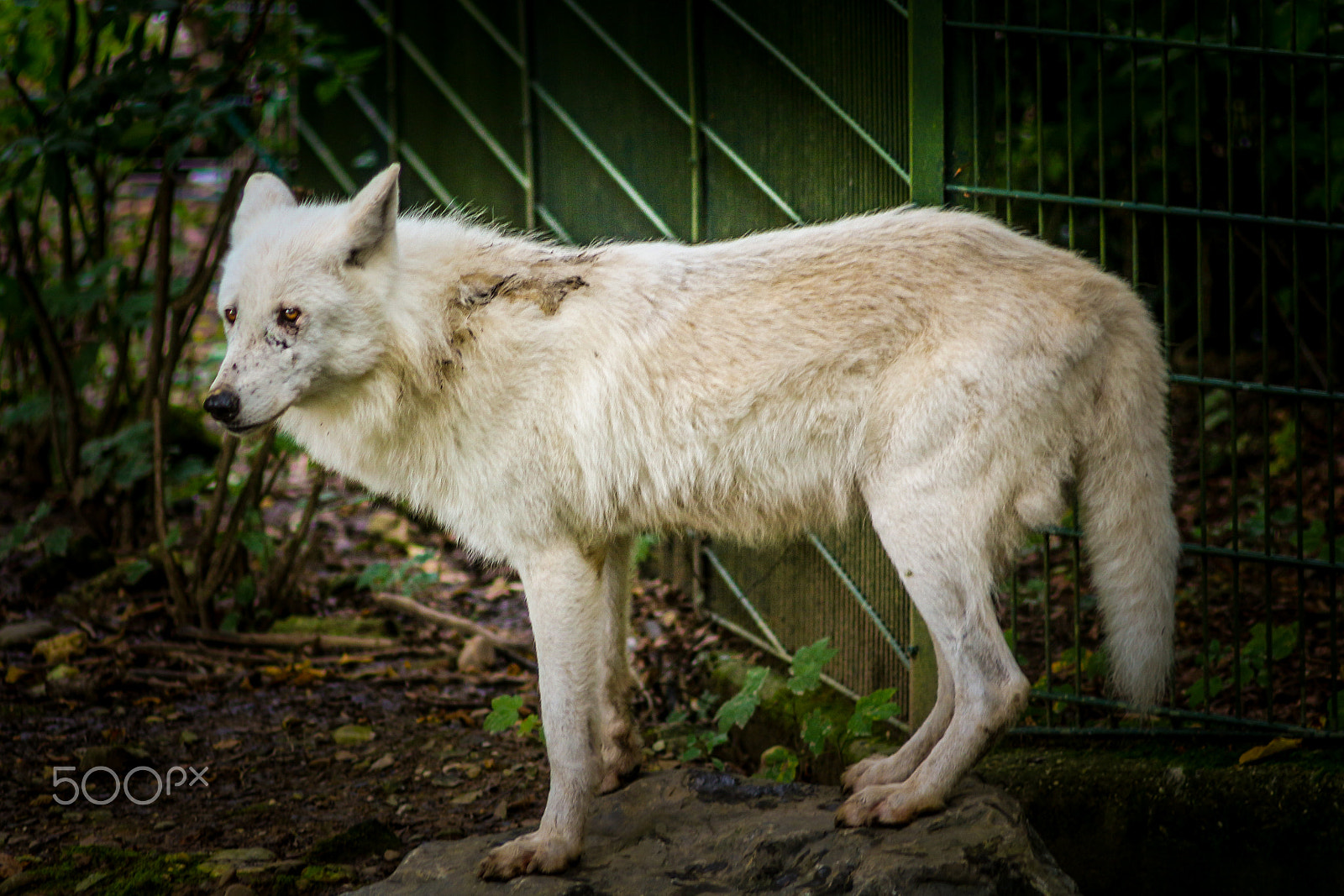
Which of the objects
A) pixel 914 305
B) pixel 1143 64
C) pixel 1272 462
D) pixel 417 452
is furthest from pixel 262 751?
pixel 1272 462

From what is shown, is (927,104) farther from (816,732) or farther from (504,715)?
(504,715)

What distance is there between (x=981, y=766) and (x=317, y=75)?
20.4ft

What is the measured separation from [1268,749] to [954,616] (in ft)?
4.36

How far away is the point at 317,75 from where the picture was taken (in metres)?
7.73

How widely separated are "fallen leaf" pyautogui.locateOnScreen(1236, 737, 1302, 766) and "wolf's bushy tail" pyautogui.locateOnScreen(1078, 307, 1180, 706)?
0.71 m

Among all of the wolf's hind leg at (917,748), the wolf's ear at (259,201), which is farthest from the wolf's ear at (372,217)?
the wolf's hind leg at (917,748)

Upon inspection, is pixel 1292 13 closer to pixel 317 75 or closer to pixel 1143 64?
pixel 1143 64

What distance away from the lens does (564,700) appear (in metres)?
3.17

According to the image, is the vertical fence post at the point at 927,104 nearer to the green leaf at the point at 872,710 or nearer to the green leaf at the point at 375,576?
the green leaf at the point at 872,710

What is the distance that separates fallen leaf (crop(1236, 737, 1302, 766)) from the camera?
11.9ft

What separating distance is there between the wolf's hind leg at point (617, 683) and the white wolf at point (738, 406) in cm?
26

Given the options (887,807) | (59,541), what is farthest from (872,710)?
(59,541)

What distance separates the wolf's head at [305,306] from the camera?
303 cm

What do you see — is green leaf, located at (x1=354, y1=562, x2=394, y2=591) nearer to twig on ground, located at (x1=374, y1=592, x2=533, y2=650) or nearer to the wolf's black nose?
twig on ground, located at (x1=374, y1=592, x2=533, y2=650)
